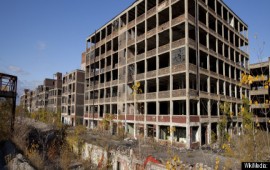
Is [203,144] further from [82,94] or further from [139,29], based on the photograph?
[82,94]

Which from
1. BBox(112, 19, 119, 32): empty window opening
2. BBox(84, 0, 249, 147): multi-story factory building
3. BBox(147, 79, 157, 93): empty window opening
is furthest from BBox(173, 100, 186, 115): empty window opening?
BBox(112, 19, 119, 32): empty window opening

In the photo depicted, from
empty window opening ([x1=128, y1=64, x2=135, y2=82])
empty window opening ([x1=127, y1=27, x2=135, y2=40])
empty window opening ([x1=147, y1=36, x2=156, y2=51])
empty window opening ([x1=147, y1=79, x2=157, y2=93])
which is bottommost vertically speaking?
empty window opening ([x1=147, y1=79, x2=157, y2=93])

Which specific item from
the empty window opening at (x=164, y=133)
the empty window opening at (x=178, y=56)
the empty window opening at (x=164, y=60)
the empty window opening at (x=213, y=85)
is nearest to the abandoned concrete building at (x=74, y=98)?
the empty window opening at (x=164, y=60)

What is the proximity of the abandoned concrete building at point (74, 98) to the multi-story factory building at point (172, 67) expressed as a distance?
25.5 ft

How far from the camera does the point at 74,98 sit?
61031 millimetres

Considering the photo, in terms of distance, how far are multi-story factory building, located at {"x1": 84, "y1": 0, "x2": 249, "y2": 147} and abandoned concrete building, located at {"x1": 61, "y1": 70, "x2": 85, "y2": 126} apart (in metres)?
7.76

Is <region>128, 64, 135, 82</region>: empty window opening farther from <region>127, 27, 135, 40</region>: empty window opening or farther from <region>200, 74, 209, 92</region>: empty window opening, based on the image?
<region>200, 74, 209, 92</region>: empty window opening

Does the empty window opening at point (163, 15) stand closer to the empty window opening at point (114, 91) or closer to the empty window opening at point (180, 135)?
the empty window opening at point (114, 91)

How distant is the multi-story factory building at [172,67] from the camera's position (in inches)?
1129

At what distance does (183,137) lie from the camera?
28297 millimetres

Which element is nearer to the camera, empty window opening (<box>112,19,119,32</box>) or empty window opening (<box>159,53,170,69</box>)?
empty window opening (<box>159,53,170,69</box>)

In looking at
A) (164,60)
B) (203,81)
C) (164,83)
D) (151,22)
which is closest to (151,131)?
(164,83)

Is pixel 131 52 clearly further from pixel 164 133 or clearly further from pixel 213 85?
pixel 164 133

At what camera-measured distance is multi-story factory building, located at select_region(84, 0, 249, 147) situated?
28672 millimetres
